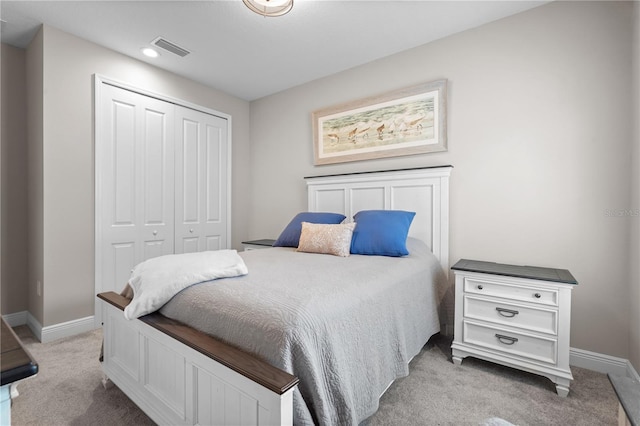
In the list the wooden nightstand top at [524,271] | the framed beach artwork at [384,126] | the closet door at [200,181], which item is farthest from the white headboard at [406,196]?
the closet door at [200,181]

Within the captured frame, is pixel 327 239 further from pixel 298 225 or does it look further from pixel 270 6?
pixel 270 6

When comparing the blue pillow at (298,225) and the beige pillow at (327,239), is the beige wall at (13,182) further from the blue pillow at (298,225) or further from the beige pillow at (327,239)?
the beige pillow at (327,239)

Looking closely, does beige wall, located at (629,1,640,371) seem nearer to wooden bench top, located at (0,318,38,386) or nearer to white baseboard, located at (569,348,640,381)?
white baseboard, located at (569,348,640,381)

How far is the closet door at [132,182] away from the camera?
2809 mm

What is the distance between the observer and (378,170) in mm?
3023

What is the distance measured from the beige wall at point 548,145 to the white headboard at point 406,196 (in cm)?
10

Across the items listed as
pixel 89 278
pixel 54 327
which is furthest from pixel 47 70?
pixel 54 327

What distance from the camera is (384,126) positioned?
297 cm

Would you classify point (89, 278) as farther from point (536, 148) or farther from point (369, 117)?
point (536, 148)

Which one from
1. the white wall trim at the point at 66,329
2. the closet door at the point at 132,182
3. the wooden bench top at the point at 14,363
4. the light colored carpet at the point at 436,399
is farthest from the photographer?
the closet door at the point at 132,182

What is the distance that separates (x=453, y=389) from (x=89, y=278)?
3.11m

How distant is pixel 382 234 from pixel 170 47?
2637mm

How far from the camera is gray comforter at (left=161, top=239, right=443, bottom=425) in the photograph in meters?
1.03

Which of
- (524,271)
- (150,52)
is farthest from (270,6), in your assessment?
(524,271)
